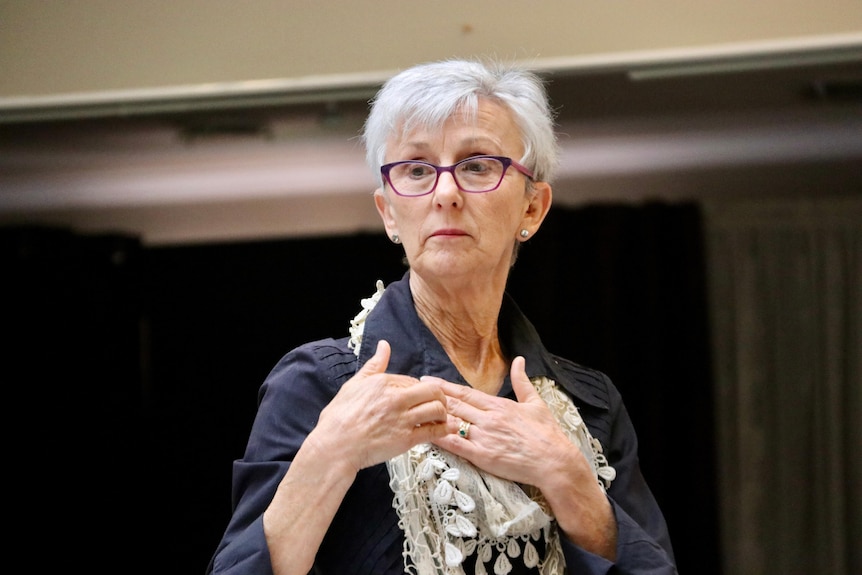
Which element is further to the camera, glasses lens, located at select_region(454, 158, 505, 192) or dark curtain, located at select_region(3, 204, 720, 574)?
dark curtain, located at select_region(3, 204, 720, 574)

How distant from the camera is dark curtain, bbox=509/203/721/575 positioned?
3.97 m

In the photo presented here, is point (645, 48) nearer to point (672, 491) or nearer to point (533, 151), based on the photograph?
point (533, 151)

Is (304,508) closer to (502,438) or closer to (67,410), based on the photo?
(502,438)

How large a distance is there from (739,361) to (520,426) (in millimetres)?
2995

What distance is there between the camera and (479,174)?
1546 millimetres

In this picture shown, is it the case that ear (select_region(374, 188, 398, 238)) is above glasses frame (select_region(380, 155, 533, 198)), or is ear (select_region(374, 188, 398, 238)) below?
below

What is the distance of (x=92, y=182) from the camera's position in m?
4.39

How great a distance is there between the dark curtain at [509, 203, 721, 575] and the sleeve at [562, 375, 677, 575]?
2299 mm

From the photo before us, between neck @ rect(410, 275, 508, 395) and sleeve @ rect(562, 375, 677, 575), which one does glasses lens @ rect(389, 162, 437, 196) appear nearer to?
neck @ rect(410, 275, 508, 395)

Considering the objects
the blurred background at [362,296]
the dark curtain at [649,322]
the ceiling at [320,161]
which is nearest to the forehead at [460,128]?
the ceiling at [320,161]

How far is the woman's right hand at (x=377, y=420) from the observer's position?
133 cm

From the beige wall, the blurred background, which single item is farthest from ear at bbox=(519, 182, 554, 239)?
the blurred background

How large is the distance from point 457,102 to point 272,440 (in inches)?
21.0

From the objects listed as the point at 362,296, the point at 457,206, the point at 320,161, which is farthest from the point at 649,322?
the point at 457,206
